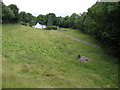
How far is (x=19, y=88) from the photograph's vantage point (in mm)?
6625

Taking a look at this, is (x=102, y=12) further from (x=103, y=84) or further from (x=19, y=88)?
(x=19, y=88)

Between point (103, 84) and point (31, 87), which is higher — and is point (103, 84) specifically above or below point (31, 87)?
below

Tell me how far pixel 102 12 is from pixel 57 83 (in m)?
14.6

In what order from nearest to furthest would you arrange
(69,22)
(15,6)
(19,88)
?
(19,88), (15,6), (69,22)

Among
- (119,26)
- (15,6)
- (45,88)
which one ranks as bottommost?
(45,88)

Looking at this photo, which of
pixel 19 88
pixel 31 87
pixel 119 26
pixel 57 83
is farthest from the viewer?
pixel 119 26

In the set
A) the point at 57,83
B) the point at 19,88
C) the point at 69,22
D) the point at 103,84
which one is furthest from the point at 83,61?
the point at 69,22

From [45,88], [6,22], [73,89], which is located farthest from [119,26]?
[6,22]

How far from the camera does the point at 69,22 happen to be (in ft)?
284

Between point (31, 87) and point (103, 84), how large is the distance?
22.8 ft

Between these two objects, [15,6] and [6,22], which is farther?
[15,6]

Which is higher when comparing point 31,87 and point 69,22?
point 69,22

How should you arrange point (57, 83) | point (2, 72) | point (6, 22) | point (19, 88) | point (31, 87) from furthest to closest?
1. point (6, 22)
2. point (57, 83)
3. point (2, 72)
4. point (31, 87)
5. point (19, 88)

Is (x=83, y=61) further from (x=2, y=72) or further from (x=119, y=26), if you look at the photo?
(x=2, y=72)
